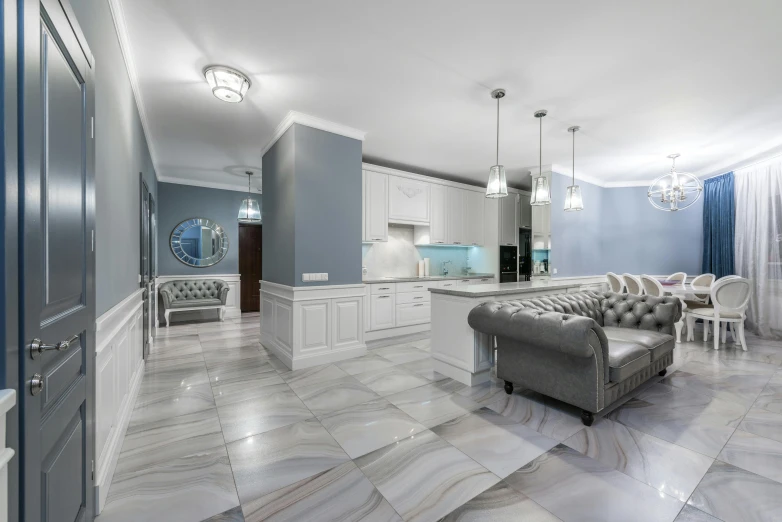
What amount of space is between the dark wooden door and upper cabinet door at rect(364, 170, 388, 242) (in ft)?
12.9

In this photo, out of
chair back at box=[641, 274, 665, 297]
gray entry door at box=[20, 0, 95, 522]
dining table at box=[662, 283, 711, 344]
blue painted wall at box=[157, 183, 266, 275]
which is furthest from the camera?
→ blue painted wall at box=[157, 183, 266, 275]

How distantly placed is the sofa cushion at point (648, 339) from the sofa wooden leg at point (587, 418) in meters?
0.76

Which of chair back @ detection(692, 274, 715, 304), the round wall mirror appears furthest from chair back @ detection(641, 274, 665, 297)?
the round wall mirror

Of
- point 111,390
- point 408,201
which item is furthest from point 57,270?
point 408,201

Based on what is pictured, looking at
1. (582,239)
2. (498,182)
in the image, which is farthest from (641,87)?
(582,239)

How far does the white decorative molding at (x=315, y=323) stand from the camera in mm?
3658

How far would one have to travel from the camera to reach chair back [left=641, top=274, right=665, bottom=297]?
4.67 meters

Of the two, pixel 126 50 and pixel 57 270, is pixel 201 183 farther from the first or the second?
pixel 57 270

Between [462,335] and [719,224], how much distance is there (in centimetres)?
607

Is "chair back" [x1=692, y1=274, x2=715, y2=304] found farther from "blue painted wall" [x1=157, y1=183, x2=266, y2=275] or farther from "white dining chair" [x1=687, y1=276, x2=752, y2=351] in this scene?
"blue painted wall" [x1=157, y1=183, x2=266, y2=275]

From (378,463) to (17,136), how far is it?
212cm

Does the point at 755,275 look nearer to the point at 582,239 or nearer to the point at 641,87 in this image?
the point at 582,239

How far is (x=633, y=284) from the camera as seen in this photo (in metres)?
5.14

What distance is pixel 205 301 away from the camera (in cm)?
621
